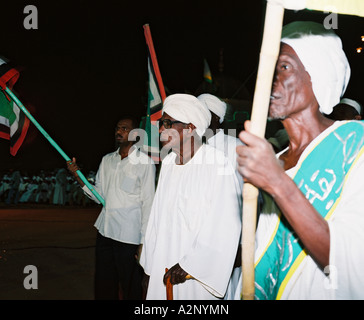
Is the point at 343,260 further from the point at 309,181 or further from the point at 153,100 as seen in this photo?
the point at 153,100

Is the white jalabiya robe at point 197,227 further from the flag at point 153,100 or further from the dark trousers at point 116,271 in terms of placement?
the flag at point 153,100

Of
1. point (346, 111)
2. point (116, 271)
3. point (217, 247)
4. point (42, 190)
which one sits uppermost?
point (346, 111)

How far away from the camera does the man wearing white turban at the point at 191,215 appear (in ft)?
8.94

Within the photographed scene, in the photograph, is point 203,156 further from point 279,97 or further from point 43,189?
point 43,189

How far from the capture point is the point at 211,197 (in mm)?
2861

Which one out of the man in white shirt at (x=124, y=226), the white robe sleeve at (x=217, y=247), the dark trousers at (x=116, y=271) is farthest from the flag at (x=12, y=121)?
the white robe sleeve at (x=217, y=247)

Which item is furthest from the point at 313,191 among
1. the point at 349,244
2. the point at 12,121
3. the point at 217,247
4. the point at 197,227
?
the point at 12,121

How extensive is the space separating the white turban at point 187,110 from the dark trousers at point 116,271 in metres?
1.84

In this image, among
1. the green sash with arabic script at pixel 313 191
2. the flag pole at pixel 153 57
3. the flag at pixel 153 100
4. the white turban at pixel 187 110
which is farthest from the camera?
the flag at pixel 153 100

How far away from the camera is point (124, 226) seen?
13.9 feet

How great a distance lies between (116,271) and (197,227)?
197 centimetres

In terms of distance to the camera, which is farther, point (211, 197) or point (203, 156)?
point (203, 156)
